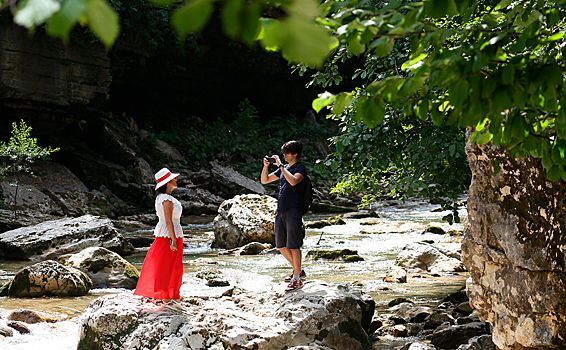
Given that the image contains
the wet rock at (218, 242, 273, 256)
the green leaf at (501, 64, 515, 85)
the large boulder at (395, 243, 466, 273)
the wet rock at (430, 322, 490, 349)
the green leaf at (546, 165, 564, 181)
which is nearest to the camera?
the green leaf at (501, 64, 515, 85)

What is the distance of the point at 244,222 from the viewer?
34.9 ft

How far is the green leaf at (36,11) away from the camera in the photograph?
0.89 m

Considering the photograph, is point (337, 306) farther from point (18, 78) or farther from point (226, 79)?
point (226, 79)

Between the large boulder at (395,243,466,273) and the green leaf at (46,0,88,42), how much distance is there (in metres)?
7.91

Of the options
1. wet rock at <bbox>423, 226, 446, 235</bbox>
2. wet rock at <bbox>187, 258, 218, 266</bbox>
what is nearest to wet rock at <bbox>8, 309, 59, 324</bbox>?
wet rock at <bbox>187, 258, 218, 266</bbox>

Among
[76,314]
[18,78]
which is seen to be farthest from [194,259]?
[18,78]

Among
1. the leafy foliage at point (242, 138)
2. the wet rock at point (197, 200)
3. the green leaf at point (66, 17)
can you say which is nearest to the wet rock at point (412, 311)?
the green leaf at point (66, 17)

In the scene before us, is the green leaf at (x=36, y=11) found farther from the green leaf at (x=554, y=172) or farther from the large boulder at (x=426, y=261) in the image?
the large boulder at (x=426, y=261)

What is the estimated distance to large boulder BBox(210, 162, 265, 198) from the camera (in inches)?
730

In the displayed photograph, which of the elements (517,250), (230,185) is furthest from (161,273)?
(230,185)

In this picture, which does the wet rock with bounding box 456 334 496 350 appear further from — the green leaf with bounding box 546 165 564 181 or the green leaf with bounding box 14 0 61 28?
the green leaf with bounding box 14 0 61 28

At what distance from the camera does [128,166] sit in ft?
61.4

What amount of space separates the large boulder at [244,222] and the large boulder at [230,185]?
23.9 feet

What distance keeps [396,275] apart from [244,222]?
419cm
